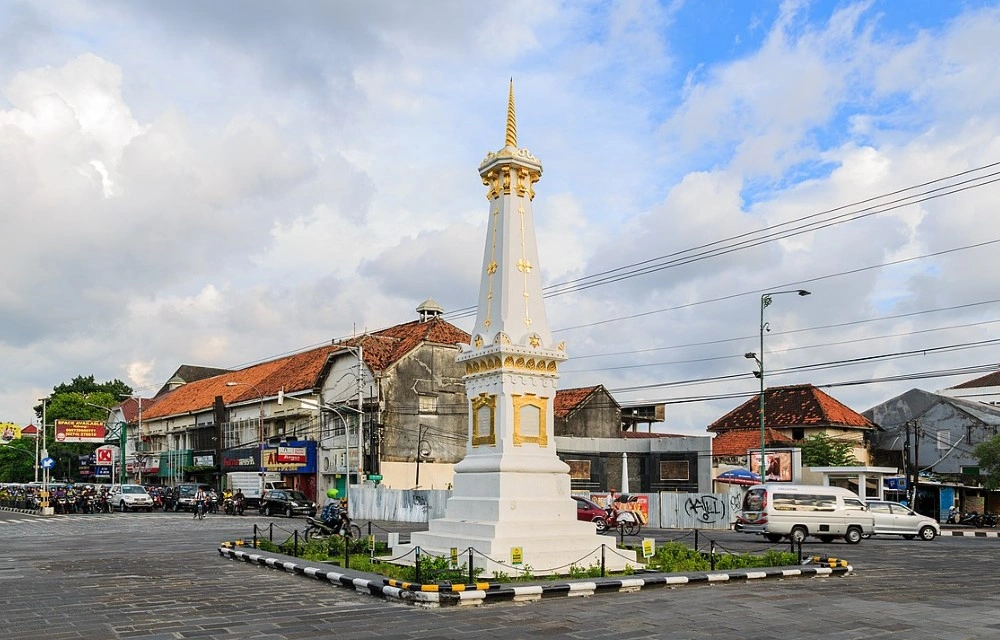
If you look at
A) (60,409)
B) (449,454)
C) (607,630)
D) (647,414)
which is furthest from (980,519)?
(60,409)

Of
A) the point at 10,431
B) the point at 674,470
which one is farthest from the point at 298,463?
the point at 10,431

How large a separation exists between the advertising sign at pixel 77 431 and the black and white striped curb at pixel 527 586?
58.4 meters

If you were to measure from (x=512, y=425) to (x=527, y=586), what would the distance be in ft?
12.7

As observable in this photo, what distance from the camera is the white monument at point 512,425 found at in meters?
16.9

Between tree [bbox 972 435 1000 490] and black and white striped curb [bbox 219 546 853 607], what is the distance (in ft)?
110

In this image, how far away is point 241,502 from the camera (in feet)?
166

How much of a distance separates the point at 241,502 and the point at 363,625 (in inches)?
1626

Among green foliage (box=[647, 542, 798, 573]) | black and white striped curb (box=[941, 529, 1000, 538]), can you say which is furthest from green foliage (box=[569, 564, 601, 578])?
black and white striped curb (box=[941, 529, 1000, 538])

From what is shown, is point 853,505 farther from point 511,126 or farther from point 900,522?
point 511,126

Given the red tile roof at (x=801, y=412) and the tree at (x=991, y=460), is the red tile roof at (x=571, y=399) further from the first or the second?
the tree at (x=991, y=460)

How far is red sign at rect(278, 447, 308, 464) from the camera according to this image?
5444 cm

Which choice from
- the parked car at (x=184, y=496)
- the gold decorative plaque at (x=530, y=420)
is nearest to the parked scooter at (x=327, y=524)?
the gold decorative plaque at (x=530, y=420)

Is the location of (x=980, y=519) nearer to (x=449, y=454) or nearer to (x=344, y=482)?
(x=449, y=454)

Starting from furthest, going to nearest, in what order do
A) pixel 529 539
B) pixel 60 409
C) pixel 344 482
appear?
pixel 60 409 < pixel 344 482 < pixel 529 539
